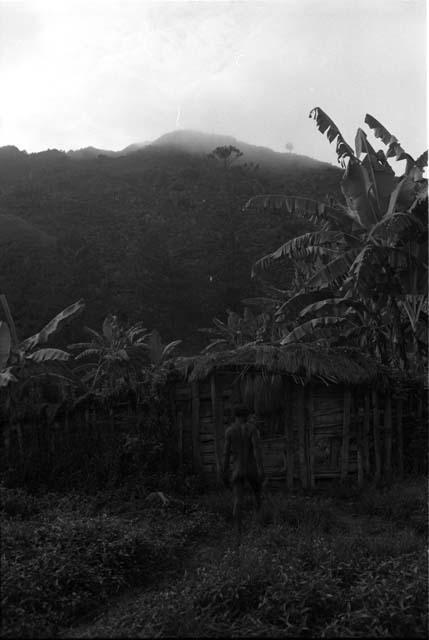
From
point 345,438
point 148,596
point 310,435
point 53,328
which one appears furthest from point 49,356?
point 148,596

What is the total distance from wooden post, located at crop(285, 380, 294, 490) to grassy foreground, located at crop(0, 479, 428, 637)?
5.79 ft

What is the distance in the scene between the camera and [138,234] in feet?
133

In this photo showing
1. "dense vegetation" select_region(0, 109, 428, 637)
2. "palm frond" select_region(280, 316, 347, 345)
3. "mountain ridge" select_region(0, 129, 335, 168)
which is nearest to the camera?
"dense vegetation" select_region(0, 109, 428, 637)

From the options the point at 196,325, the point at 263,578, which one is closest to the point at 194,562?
the point at 263,578

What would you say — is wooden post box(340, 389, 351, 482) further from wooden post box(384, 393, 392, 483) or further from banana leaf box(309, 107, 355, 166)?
banana leaf box(309, 107, 355, 166)

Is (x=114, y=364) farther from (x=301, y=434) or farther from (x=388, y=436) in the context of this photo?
(x=388, y=436)

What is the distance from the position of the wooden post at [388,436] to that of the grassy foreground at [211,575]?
228cm

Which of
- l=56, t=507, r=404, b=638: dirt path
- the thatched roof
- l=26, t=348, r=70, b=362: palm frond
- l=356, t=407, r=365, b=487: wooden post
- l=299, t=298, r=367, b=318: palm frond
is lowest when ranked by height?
l=56, t=507, r=404, b=638: dirt path

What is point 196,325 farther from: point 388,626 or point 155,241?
point 388,626

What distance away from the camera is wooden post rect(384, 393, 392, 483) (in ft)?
35.9

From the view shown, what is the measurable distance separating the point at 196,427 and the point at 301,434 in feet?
5.69

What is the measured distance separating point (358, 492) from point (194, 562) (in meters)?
4.14

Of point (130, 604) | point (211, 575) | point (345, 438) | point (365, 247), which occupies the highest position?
point (365, 247)

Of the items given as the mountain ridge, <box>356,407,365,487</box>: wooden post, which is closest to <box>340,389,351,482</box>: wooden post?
<box>356,407,365,487</box>: wooden post
